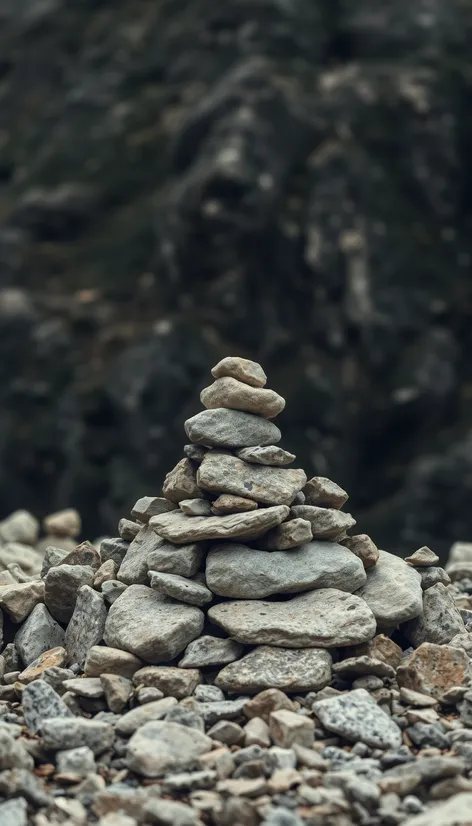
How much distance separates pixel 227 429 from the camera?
1141cm

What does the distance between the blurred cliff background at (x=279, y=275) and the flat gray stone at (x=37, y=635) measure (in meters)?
33.6

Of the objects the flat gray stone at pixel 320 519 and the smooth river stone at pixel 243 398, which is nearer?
the flat gray stone at pixel 320 519

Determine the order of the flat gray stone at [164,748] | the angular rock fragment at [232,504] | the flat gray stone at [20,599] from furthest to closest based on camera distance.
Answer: the flat gray stone at [20,599]
the angular rock fragment at [232,504]
the flat gray stone at [164,748]

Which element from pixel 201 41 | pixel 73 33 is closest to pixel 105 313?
pixel 201 41

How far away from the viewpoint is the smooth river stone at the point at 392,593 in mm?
10805

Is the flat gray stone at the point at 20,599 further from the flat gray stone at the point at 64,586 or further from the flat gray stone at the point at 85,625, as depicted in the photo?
the flat gray stone at the point at 85,625

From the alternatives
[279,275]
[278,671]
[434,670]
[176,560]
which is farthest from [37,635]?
[279,275]

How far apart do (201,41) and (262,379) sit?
5036 centimetres

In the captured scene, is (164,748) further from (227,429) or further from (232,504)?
(227,429)

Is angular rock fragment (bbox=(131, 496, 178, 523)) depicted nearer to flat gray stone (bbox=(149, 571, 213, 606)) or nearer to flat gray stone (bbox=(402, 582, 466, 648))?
flat gray stone (bbox=(149, 571, 213, 606))

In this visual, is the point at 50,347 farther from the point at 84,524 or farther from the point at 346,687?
the point at 346,687

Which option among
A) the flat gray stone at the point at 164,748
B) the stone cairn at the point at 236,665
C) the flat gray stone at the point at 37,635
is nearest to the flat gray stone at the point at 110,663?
the stone cairn at the point at 236,665

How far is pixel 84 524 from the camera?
1820 inches

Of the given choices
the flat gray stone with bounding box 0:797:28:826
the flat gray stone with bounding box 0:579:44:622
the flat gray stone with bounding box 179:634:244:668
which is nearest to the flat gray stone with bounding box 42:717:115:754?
the flat gray stone with bounding box 0:797:28:826
